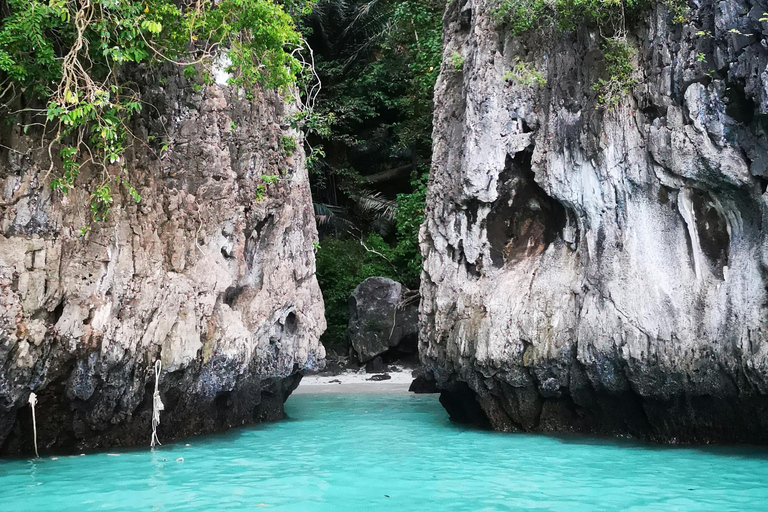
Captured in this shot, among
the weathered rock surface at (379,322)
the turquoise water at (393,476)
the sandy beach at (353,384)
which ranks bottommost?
the turquoise water at (393,476)

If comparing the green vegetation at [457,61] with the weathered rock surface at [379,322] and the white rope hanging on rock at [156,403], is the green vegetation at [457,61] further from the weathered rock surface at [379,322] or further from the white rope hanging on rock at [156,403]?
the weathered rock surface at [379,322]

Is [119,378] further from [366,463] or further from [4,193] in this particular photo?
[366,463]

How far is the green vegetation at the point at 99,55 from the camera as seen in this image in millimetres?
6809

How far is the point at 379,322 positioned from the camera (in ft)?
61.0

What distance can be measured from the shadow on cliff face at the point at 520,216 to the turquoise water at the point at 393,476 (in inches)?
110

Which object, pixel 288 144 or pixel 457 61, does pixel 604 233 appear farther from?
pixel 288 144

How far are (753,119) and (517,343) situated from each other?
4.05 m

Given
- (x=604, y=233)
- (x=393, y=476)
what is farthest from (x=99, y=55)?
(x=604, y=233)

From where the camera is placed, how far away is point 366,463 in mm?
7520

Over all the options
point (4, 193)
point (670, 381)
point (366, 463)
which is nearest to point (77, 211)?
point (4, 193)

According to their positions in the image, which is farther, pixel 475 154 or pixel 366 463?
pixel 475 154

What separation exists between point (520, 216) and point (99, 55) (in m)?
6.29

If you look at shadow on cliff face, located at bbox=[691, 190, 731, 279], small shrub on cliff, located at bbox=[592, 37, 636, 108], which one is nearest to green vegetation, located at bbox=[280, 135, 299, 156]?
small shrub on cliff, located at bbox=[592, 37, 636, 108]

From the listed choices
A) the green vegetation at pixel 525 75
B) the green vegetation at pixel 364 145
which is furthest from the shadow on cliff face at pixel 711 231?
the green vegetation at pixel 364 145
